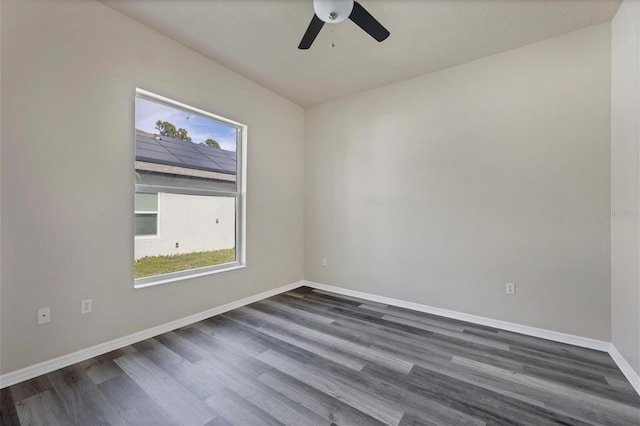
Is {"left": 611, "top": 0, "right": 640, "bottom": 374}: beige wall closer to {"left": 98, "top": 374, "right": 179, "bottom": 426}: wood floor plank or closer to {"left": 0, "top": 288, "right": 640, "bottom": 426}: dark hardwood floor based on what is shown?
{"left": 0, "top": 288, "right": 640, "bottom": 426}: dark hardwood floor

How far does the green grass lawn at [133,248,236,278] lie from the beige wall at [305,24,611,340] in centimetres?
161

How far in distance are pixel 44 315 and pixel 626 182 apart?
449cm

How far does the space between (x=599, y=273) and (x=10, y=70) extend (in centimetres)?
488

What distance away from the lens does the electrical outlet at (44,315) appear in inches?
76.5

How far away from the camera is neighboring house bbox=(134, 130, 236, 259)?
2.59 meters

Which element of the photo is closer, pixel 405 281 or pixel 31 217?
pixel 31 217

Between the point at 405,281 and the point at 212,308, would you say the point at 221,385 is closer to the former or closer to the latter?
the point at 212,308

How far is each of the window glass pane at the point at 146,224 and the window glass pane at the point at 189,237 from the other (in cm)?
7

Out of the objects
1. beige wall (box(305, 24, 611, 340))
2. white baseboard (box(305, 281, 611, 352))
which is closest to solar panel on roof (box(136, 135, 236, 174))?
beige wall (box(305, 24, 611, 340))

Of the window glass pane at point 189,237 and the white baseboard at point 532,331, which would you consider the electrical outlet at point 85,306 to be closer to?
the window glass pane at point 189,237

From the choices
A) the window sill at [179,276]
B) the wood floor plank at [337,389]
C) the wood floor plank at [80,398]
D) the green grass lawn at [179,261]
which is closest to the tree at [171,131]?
the green grass lawn at [179,261]

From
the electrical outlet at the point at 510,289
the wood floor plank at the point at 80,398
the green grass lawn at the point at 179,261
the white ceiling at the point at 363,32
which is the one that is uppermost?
the white ceiling at the point at 363,32

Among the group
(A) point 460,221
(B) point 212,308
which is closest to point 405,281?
(A) point 460,221

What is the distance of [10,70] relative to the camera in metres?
1.82
